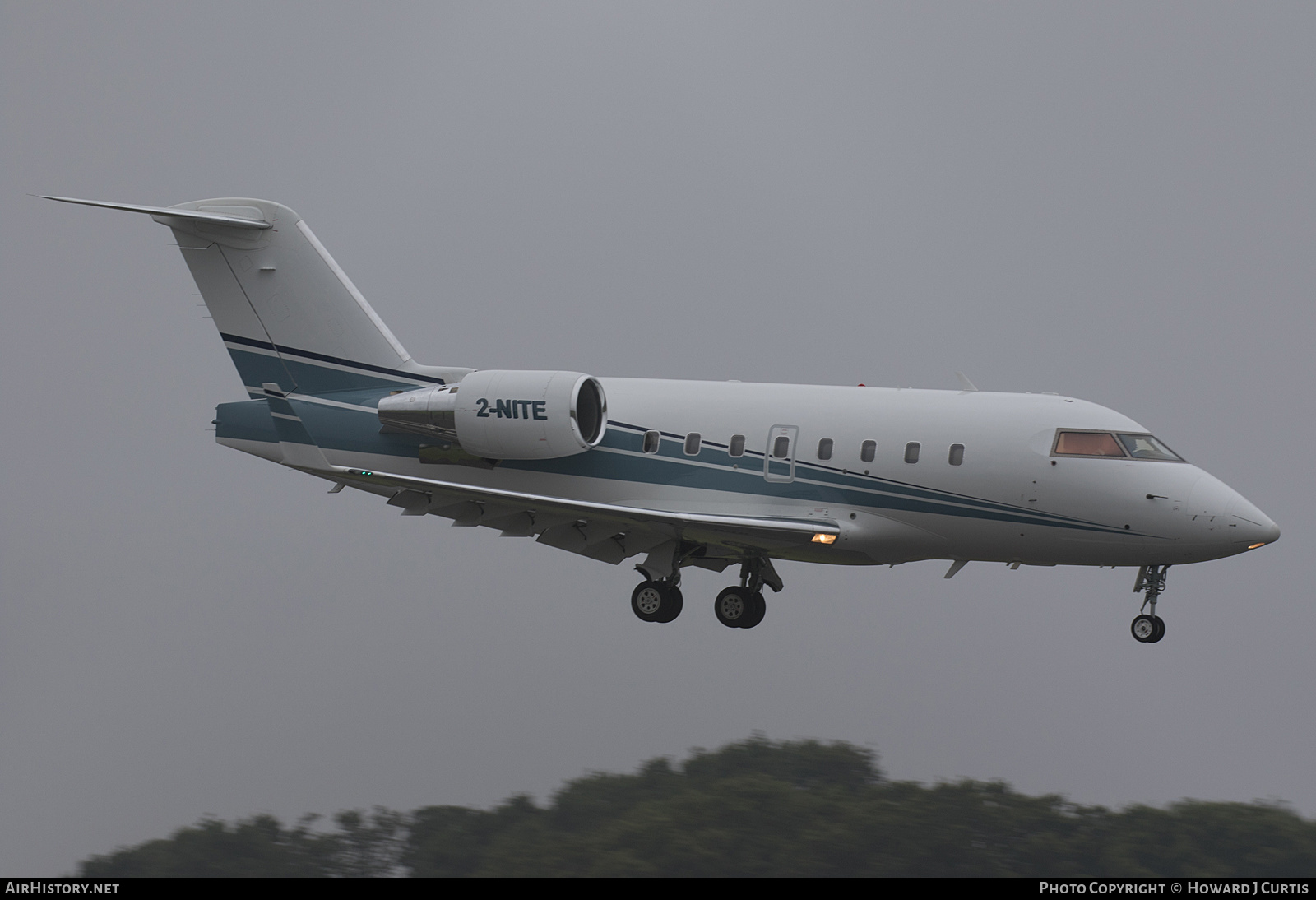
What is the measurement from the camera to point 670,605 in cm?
2144

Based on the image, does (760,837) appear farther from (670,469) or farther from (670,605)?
(670,469)

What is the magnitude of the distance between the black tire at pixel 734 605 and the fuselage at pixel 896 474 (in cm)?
164

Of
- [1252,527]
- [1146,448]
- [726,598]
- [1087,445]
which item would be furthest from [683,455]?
[1252,527]

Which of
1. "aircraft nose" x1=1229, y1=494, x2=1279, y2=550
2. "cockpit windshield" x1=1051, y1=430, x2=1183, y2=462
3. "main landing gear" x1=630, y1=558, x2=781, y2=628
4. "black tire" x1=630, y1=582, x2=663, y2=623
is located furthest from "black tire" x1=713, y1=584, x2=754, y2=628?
"aircraft nose" x1=1229, y1=494, x2=1279, y2=550

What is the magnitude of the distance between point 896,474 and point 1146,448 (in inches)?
157

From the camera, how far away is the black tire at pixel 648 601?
21.4 metres

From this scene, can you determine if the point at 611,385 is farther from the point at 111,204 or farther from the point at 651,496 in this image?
the point at 111,204

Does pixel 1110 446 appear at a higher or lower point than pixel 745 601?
higher

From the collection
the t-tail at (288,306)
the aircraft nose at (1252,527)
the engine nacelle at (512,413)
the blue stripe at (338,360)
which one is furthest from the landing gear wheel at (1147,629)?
the blue stripe at (338,360)

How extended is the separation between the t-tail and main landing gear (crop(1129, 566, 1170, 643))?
502 inches

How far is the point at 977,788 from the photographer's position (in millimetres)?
30219

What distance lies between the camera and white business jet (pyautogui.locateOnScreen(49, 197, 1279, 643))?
1897 centimetres

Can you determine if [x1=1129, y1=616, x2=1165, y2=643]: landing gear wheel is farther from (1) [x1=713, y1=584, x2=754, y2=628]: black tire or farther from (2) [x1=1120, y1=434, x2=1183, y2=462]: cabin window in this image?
(1) [x1=713, y1=584, x2=754, y2=628]: black tire
